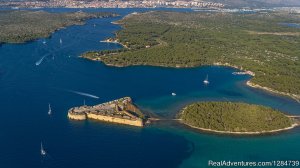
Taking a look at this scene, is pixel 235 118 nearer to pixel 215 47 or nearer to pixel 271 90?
pixel 271 90

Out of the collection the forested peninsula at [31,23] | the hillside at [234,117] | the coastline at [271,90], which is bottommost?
the coastline at [271,90]

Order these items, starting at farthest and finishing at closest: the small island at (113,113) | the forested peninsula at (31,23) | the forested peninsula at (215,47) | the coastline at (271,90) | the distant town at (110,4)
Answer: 1. the distant town at (110,4)
2. the forested peninsula at (31,23)
3. the forested peninsula at (215,47)
4. the coastline at (271,90)
5. the small island at (113,113)

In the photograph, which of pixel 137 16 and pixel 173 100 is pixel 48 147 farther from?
pixel 137 16

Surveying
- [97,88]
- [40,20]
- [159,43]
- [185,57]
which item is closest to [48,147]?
[97,88]

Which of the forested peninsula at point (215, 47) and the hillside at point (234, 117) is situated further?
the forested peninsula at point (215, 47)

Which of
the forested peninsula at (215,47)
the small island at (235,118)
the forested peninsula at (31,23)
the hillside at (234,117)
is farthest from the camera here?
the forested peninsula at (31,23)

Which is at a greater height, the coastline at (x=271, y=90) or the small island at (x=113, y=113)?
the small island at (x=113, y=113)

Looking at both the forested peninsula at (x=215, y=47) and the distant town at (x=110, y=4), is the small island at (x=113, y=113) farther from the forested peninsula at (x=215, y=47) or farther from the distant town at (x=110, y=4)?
the distant town at (x=110, y=4)

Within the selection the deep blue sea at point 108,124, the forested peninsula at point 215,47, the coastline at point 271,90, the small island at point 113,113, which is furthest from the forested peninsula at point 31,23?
the coastline at point 271,90
